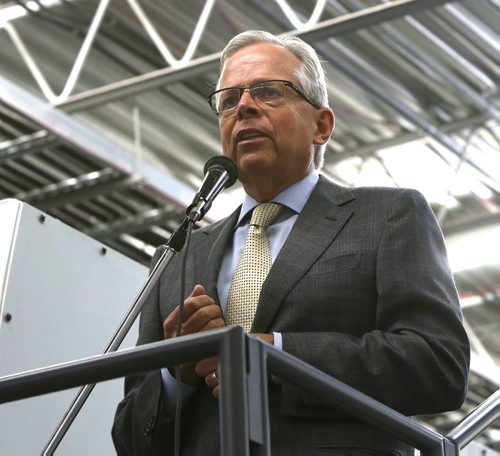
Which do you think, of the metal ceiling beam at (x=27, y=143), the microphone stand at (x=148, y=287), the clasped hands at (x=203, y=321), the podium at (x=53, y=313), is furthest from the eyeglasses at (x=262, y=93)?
the metal ceiling beam at (x=27, y=143)

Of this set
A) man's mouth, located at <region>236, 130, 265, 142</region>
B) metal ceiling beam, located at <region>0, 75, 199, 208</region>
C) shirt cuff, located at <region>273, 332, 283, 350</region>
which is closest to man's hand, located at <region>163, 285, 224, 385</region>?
shirt cuff, located at <region>273, 332, 283, 350</region>

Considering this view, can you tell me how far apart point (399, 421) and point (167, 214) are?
6945 millimetres

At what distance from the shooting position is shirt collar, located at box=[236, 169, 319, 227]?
3.22 m

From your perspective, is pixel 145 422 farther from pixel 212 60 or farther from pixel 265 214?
pixel 212 60

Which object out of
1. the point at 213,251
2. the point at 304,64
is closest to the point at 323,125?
the point at 304,64

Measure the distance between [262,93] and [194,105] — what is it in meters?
7.08

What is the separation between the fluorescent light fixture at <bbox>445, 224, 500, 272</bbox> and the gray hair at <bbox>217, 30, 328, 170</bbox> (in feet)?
26.7

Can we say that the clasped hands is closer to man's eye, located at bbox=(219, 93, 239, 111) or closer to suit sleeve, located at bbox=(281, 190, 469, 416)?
suit sleeve, located at bbox=(281, 190, 469, 416)

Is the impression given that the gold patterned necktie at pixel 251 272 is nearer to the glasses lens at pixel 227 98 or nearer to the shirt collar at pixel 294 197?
the shirt collar at pixel 294 197

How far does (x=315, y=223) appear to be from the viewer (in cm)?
310

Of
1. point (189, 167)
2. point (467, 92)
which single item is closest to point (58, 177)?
point (189, 167)

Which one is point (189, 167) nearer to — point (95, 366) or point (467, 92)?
point (467, 92)

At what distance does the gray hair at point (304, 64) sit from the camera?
11.0ft

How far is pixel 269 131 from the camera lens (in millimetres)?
3219
